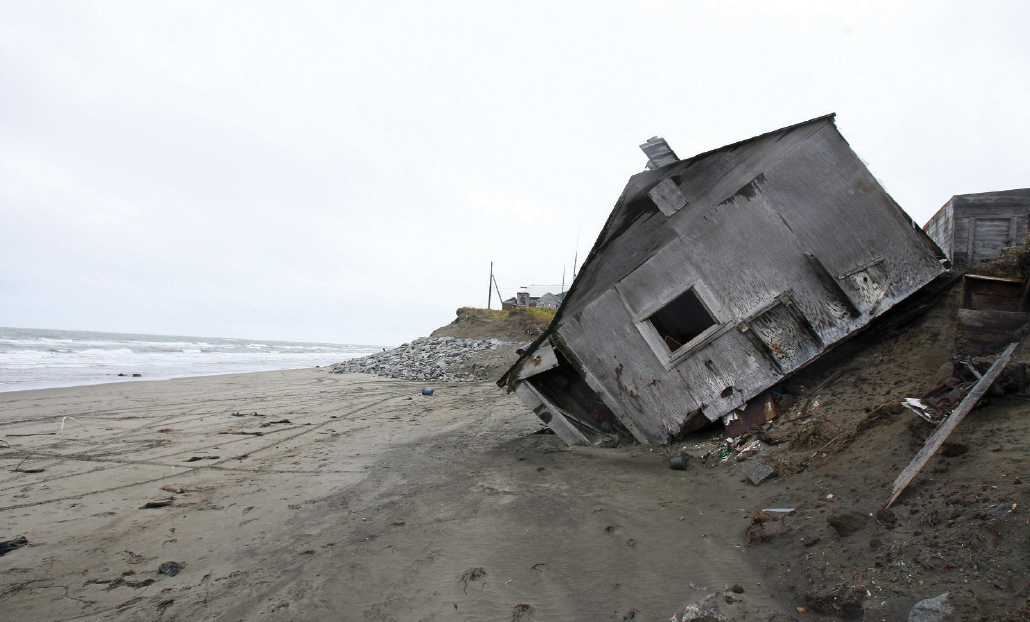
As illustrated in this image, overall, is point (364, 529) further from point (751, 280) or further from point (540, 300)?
point (540, 300)

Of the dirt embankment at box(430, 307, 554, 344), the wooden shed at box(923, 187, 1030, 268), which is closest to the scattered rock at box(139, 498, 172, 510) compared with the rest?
the wooden shed at box(923, 187, 1030, 268)

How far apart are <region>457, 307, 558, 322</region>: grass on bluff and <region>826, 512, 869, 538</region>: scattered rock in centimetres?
2490

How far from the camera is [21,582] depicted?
3.77 metres

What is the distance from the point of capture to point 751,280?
20.7ft

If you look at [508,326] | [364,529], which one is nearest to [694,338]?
[364,529]

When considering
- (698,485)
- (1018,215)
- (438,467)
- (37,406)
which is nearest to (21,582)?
(438,467)

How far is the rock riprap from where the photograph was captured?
21.4 meters

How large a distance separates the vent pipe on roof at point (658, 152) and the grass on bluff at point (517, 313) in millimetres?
20640

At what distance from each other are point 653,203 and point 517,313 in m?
23.9

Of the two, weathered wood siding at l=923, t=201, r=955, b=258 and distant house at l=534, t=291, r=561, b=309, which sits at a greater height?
distant house at l=534, t=291, r=561, b=309

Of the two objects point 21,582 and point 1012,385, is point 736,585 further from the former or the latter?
point 21,582

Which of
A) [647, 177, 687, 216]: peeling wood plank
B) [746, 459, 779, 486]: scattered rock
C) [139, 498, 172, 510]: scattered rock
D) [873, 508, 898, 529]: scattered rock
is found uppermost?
[139, 498, 172, 510]: scattered rock

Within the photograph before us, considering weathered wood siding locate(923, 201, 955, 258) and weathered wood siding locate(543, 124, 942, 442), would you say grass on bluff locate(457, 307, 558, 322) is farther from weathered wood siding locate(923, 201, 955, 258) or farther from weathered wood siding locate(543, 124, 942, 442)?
weathered wood siding locate(543, 124, 942, 442)

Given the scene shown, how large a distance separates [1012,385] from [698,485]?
8.96 ft
